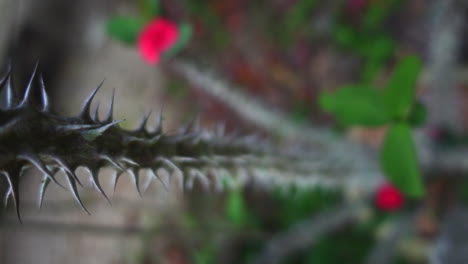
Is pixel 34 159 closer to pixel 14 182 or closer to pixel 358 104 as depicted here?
pixel 14 182

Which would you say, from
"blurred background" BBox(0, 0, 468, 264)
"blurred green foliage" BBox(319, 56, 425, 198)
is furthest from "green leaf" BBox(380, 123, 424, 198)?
"blurred background" BBox(0, 0, 468, 264)

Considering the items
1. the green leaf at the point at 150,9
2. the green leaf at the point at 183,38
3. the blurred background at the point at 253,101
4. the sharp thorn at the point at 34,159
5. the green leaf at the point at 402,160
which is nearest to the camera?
the sharp thorn at the point at 34,159

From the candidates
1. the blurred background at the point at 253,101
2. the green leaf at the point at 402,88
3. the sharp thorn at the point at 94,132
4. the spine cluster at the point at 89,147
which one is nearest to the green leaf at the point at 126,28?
the blurred background at the point at 253,101

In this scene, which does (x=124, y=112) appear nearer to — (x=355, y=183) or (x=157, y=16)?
(x=157, y=16)

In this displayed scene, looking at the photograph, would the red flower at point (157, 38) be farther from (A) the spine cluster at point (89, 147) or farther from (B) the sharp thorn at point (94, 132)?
(B) the sharp thorn at point (94, 132)

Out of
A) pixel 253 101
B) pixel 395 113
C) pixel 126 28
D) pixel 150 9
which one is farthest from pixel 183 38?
pixel 395 113

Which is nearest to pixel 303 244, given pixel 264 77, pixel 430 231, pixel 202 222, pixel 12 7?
pixel 430 231
